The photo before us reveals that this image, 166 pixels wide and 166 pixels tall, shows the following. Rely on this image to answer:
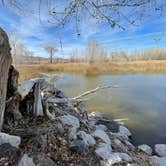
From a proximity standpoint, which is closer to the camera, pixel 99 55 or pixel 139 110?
pixel 139 110

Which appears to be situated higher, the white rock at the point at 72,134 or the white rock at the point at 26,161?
the white rock at the point at 26,161

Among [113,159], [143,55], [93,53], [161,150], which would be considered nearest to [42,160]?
[113,159]

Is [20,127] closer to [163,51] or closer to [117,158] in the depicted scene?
[117,158]

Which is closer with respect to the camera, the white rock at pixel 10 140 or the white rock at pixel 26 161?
the white rock at pixel 26 161

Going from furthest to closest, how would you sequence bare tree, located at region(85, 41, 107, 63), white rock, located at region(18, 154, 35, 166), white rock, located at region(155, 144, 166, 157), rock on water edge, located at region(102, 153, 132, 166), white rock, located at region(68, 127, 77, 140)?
1. bare tree, located at region(85, 41, 107, 63)
2. white rock, located at region(155, 144, 166, 157)
3. white rock, located at region(68, 127, 77, 140)
4. rock on water edge, located at region(102, 153, 132, 166)
5. white rock, located at region(18, 154, 35, 166)

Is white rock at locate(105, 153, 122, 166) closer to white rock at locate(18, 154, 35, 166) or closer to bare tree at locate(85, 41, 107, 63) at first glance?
white rock at locate(18, 154, 35, 166)

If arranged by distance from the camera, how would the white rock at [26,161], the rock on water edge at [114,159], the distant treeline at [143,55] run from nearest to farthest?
the white rock at [26,161] < the rock on water edge at [114,159] < the distant treeline at [143,55]

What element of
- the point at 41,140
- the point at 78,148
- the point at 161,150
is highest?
the point at 41,140

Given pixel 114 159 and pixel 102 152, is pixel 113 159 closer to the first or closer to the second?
pixel 114 159

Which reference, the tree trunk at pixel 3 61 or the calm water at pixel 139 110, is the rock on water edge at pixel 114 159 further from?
the calm water at pixel 139 110

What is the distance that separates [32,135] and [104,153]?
Answer: 970 mm

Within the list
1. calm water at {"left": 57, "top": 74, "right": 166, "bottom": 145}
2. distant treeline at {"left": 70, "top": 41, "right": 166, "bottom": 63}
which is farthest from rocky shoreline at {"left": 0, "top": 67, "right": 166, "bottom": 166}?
distant treeline at {"left": 70, "top": 41, "right": 166, "bottom": 63}

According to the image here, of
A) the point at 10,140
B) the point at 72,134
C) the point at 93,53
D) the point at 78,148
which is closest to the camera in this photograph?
the point at 10,140

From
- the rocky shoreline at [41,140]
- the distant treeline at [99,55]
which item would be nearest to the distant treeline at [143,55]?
the distant treeline at [99,55]
